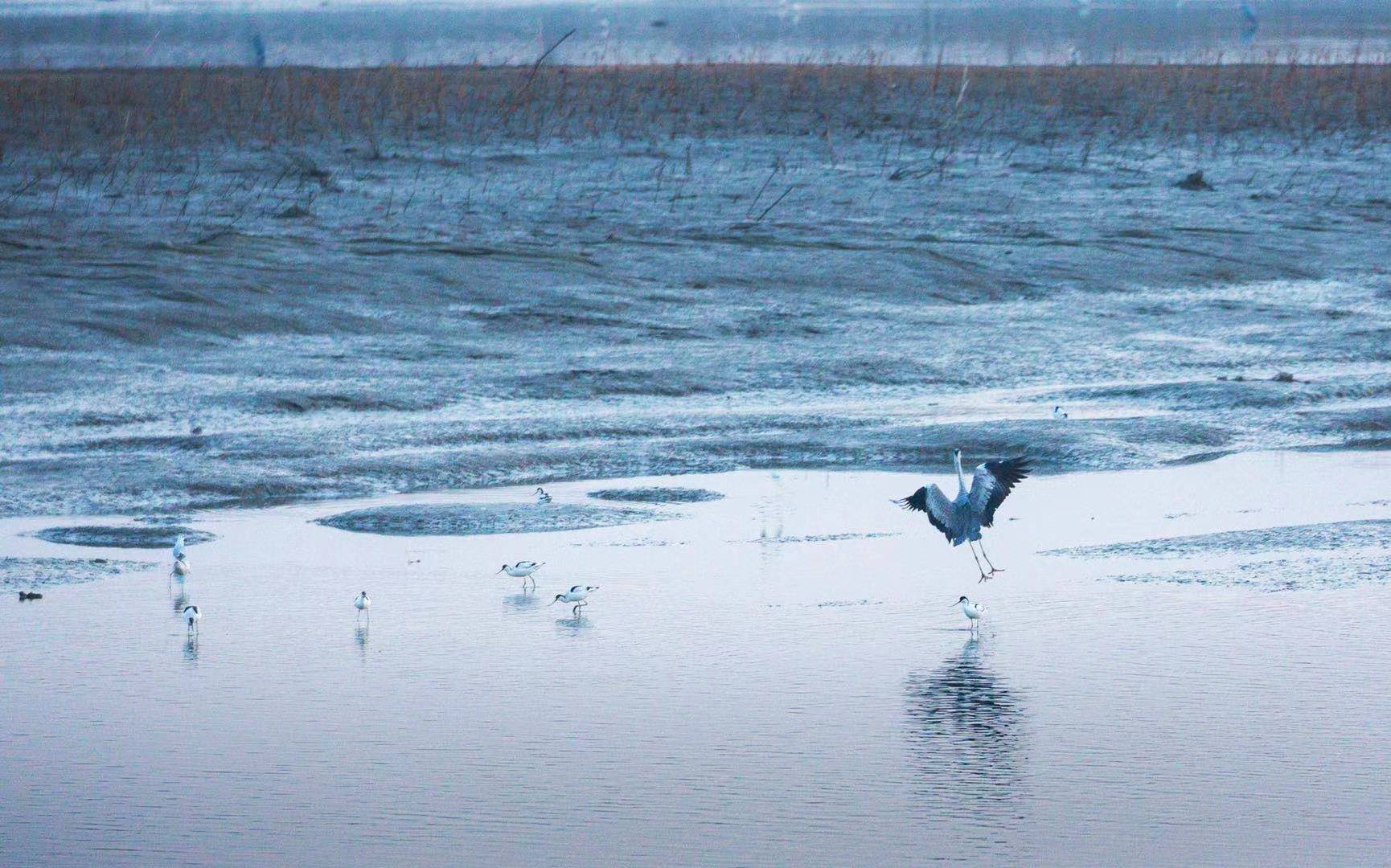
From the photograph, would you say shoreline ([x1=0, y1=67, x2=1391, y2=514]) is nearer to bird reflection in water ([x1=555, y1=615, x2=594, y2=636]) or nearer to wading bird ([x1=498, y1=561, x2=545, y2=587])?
wading bird ([x1=498, y1=561, x2=545, y2=587])

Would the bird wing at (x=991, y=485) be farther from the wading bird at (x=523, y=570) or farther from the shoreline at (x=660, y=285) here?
the shoreline at (x=660, y=285)

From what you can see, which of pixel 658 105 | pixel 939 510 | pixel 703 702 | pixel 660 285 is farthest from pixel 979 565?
pixel 658 105

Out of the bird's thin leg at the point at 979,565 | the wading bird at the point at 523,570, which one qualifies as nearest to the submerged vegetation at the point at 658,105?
the bird's thin leg at the point at 979,565

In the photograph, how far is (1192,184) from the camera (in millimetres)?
21016

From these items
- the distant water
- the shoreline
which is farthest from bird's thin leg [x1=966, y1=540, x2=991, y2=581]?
the distant water

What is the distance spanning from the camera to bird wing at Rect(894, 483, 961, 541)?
784 centimetres

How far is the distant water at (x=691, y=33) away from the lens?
37.8 m

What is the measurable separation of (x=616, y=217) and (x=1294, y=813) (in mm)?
13788

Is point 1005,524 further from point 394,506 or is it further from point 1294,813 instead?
point 1294,813

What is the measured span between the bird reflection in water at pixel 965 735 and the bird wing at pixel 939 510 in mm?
1045

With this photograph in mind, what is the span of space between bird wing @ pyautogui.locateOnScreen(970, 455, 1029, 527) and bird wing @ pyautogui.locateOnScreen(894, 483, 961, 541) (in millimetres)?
93

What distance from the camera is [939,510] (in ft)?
25.9

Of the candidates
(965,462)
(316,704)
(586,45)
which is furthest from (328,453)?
(586,45)

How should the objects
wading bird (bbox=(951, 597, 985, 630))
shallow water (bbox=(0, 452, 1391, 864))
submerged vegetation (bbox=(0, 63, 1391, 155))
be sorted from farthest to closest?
submerged vegetation (bbox=(0, 63, 1391, 155)), wading bird (bbox=(951, 597, 985, 630)), shallow water (bbox=(0, 452, 1391, 864))
